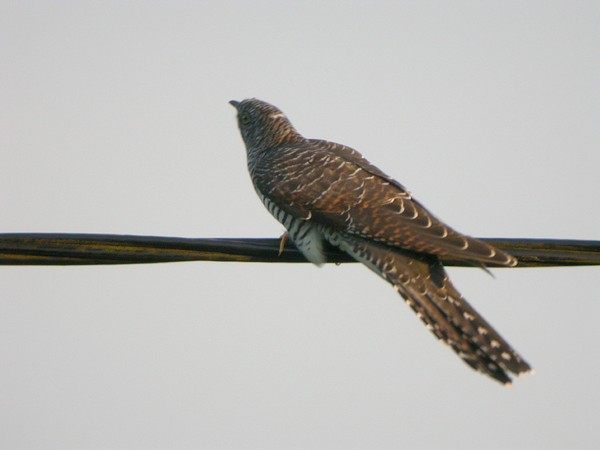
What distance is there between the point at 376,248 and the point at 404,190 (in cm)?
48

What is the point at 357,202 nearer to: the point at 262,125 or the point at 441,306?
the point at 441,306

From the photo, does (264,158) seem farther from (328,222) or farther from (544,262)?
(544,262)

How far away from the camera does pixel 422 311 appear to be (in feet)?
16.0

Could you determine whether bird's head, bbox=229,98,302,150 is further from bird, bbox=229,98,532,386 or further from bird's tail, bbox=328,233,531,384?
bird's tail, bbox=328,233,531,384

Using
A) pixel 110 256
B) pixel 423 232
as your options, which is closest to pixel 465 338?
pixel 423 232

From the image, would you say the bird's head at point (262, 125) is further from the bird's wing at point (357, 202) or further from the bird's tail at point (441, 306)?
the bird's tail at point (441, 306)

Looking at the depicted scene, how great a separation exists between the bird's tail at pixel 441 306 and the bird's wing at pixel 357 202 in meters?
0.12

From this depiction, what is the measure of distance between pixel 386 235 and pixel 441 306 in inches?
19.0

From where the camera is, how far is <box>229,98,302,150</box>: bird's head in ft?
22.2

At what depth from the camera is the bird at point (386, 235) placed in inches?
182

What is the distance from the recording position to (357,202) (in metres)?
Answer: 5.21

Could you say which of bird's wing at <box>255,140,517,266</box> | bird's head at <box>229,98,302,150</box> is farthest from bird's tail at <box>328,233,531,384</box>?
bird's head at <box>229,98,302,150</box>

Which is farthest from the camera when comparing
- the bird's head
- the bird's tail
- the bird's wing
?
the bird's head

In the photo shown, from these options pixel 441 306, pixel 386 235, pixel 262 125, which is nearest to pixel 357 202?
pixel 386 235
